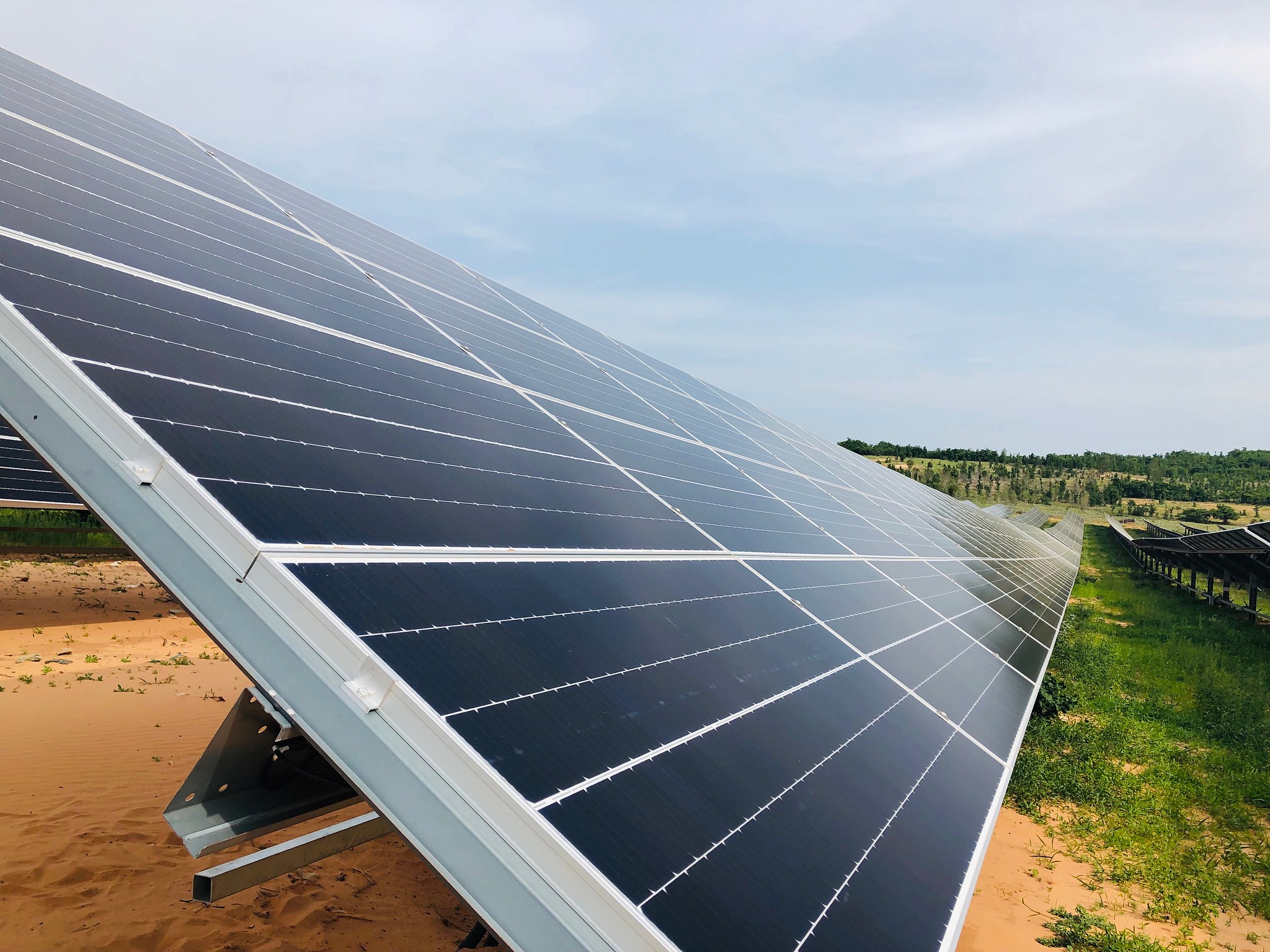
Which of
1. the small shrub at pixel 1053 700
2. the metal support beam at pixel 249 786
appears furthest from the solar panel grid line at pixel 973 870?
the small shrub at pixel 1053 700

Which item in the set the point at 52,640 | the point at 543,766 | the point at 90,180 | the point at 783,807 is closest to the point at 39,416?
the point at 543,766

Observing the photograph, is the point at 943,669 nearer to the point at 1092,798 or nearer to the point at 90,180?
the point at 1092,798

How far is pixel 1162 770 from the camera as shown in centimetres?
1498

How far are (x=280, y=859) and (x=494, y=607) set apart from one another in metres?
2.05

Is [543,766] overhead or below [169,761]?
overhead

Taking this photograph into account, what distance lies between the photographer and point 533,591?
4.21 m

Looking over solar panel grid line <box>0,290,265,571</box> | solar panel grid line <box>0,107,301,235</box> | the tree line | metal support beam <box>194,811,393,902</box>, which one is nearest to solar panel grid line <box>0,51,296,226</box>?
solar panel grid line <box>0,107,301,235</box>

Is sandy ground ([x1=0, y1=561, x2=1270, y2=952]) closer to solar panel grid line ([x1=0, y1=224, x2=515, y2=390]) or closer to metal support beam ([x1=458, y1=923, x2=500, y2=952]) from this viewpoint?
metal support beam ([x1=458, y1=923, x2=500, y2=952])

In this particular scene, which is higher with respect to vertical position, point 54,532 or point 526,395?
point 526,395

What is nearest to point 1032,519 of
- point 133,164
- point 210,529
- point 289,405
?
point 133,164

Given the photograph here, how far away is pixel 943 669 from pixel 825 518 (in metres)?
4.60

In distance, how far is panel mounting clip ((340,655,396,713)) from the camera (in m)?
2.83

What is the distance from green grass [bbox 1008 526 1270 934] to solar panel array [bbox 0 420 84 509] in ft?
68.4

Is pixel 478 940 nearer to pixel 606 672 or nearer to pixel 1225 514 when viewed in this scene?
pixel 606 672
